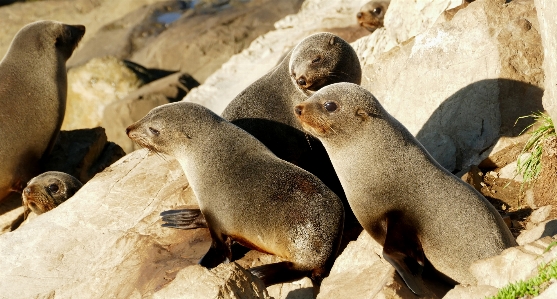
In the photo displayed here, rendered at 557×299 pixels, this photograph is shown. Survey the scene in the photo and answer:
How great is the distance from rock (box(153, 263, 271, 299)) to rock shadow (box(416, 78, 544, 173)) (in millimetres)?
3674

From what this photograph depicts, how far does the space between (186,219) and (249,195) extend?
1049 mm

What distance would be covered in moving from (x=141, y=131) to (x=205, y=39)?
11538 mm

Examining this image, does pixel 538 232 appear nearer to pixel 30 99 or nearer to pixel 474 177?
pixel 474 177

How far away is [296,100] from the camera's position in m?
8.88

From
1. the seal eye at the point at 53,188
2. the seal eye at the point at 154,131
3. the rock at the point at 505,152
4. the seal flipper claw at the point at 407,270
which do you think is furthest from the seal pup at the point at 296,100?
the seal eye at the point at 53,188

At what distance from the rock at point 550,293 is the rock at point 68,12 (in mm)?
22070

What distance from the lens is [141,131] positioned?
27.6ft

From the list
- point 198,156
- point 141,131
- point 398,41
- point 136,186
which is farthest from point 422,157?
point 398,41

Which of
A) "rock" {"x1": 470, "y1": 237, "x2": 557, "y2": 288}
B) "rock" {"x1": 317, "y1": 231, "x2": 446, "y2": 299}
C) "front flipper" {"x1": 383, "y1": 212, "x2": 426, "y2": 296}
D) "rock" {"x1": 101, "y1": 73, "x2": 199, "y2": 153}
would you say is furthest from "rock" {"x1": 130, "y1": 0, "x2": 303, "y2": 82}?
"rock" {"x1": 470, "y1": 237, "x2": 557, "y2": 288}

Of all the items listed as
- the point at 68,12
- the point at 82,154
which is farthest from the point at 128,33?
the point at 82,154

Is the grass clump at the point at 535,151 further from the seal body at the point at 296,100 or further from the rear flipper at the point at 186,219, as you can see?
the rear flipper at the point at 186,219

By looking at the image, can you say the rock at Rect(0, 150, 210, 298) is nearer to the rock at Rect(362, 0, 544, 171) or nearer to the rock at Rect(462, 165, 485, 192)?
the rock at Rect(462, 165, 485, 192)

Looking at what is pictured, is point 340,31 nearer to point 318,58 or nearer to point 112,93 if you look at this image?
point 112,93

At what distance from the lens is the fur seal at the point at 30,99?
37.8ft
